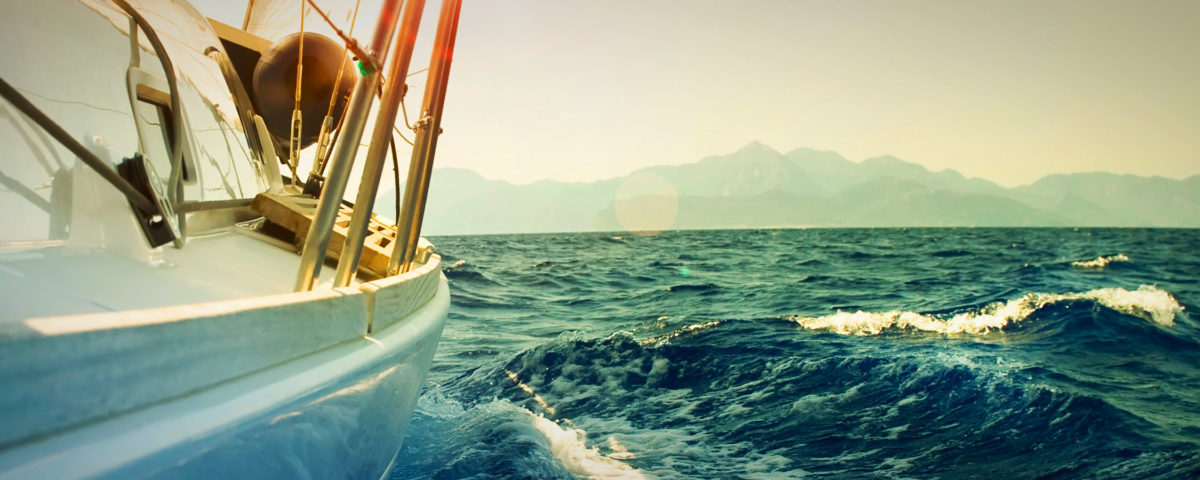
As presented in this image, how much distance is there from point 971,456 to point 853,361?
2.06m

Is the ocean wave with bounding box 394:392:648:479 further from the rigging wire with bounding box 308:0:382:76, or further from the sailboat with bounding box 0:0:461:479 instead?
the rigging wire with bounding box 308:0:382:76

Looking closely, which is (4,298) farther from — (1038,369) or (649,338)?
(1038,369)

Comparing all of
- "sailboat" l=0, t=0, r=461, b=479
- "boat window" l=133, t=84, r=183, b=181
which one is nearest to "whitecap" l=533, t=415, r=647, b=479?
"sailboat" l=0, t=0, r=461, b=479

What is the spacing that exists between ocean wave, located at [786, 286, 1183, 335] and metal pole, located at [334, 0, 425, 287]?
23.8ft

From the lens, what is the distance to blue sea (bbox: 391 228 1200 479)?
4.10 m

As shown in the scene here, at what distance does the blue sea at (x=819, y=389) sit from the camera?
4.10 meters

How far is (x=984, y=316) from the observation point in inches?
358

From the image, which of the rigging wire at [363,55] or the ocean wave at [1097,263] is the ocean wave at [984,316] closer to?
the rigging wire at [363,55]

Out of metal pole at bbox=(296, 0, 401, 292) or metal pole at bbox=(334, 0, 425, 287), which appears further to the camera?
metal pole at bbox=(334, 0, 425, 287)

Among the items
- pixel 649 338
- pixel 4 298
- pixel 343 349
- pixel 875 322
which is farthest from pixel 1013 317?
pixel 4 298

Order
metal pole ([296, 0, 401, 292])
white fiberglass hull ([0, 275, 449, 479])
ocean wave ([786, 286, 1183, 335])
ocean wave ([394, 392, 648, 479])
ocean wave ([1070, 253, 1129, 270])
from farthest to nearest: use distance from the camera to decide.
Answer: ocean wave ([1070, 253, 1129, 270]) < ocean wave ([786, 286, 1183, 335]) < ocean wave ([394, 392, 648, 479]) < metal pole ([296, 0, 401, 292]) < white fiberglass hull ([0, 275, 449, 479])

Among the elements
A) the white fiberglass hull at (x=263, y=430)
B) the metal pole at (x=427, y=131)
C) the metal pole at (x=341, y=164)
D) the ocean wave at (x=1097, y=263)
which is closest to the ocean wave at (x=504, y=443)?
the metal pole at (x=427, y=131)

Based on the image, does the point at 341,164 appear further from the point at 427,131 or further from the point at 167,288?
the point at 427,131

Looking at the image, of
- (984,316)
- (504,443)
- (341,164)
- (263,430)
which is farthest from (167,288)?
(984,316)
